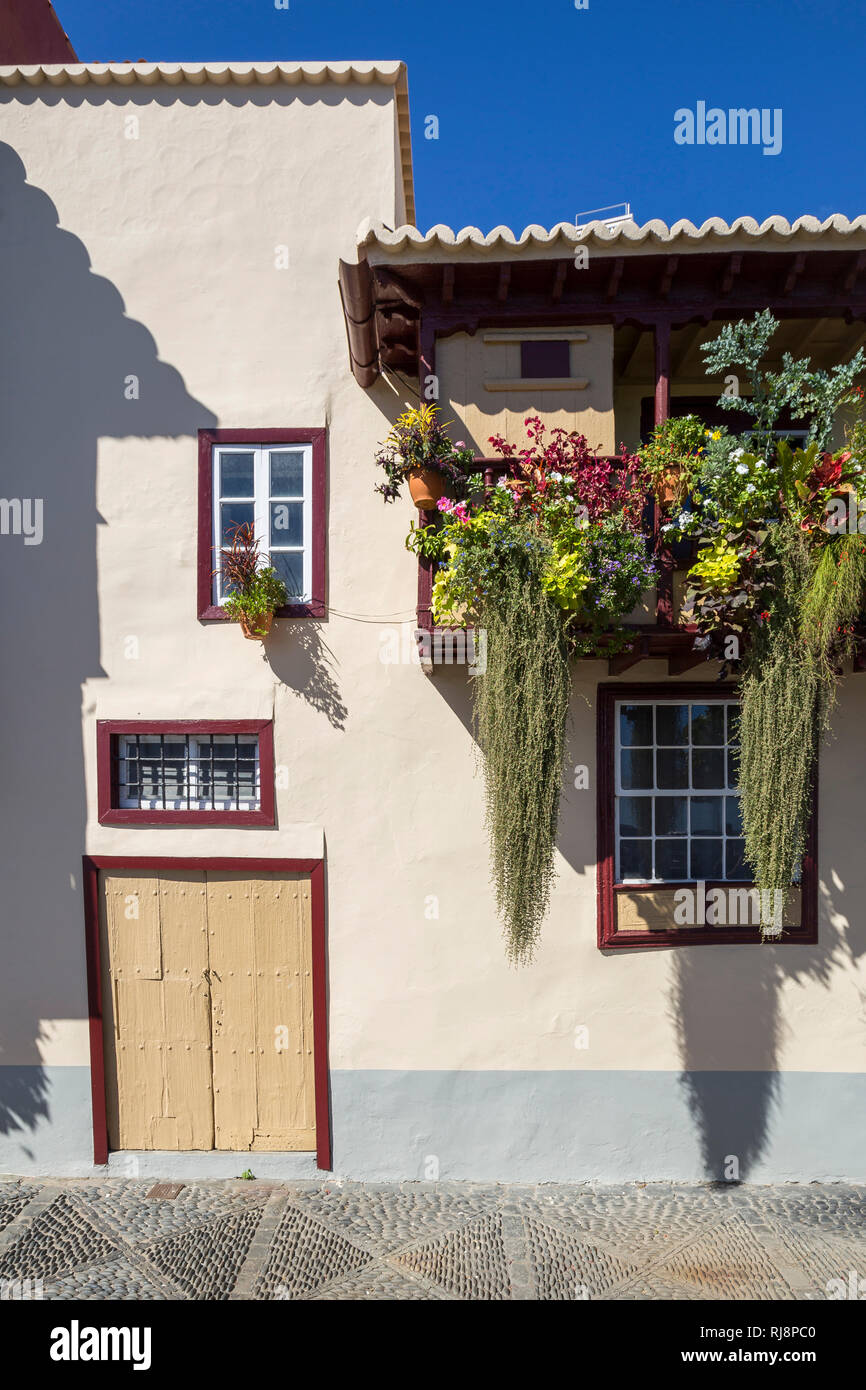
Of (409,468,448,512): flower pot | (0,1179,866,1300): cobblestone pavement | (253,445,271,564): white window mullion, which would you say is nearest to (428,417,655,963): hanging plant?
(409,468,448,512): flower pot

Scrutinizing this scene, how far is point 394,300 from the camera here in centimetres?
539

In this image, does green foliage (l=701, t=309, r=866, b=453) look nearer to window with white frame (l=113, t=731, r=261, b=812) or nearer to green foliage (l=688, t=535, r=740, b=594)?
green foliage (l=688, t=535, r=740, b=594)

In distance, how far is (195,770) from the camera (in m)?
6.16

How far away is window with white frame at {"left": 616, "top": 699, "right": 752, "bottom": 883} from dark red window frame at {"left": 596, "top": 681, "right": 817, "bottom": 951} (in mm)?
86

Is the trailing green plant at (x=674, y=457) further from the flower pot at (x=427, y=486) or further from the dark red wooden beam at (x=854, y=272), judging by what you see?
the dark red wooden beam at (x=854, y=272)

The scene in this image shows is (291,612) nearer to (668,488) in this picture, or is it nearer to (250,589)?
(250,589)

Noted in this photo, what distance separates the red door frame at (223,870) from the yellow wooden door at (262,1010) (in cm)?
10

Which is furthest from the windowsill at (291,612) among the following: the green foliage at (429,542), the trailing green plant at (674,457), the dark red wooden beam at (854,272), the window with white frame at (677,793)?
the dark red wooden beam at (854,272)

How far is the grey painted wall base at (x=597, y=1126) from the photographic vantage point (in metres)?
5.91

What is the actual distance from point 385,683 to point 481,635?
124 cm

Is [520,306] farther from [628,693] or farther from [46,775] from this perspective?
[46,775]

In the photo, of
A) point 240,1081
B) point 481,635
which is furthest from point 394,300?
point 240,1081

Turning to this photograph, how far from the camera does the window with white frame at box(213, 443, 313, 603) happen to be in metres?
6.05

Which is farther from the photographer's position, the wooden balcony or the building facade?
the building facade
